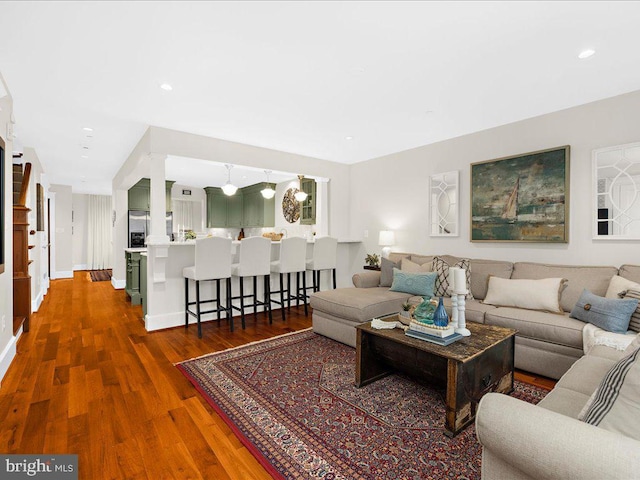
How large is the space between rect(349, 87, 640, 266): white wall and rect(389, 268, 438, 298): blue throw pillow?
87 cm

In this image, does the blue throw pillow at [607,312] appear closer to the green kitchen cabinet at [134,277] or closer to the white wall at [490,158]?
the white wall at [490,158]

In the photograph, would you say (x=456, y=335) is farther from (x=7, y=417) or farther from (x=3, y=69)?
(x=3, y=69)

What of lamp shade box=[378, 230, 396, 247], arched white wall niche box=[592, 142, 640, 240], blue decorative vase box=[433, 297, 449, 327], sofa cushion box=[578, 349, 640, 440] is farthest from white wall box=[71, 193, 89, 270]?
sofa cushion box=[578, 349, 640, 440]

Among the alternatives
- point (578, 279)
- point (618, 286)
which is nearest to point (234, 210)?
point (578, 279)

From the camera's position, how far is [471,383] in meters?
2.01

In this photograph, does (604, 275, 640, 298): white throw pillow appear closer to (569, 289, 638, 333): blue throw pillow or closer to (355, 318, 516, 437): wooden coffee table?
(569, 289, 638, 333): blue throw pillow

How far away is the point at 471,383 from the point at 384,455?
69cm

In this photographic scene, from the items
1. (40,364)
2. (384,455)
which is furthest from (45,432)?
(384,455)

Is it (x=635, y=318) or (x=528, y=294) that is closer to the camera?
(x=635, y=318)

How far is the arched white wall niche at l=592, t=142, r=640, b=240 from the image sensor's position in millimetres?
3029

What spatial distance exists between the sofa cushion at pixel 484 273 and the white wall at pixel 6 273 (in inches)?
174

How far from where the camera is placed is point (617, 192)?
3.13 m

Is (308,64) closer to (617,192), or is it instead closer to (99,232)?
(617,192)

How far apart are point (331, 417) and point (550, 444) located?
1430 millimetres
